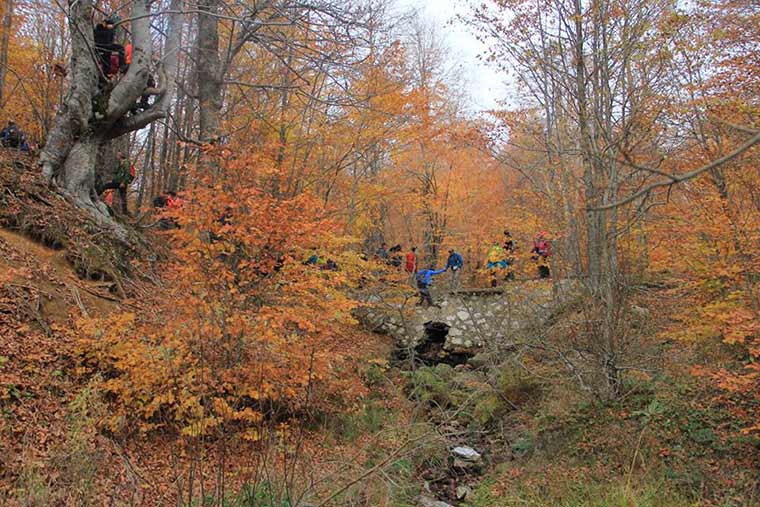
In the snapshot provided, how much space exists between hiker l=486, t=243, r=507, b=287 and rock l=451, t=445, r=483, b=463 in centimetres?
589

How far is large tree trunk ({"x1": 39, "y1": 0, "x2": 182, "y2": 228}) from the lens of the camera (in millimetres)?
7875

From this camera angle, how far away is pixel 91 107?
816 centimetres

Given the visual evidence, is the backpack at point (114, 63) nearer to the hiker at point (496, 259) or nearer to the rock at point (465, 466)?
the rock at point (465, 466)

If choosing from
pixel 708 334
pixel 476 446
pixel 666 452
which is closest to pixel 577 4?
pixel 708 334

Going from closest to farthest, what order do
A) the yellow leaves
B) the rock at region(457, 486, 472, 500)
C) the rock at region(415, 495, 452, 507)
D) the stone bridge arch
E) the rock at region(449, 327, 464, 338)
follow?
the yellow leaves
the rock at region(415, 495, 452, 507)
the rock at region(457, 486, 472, 500)
the stone bridge arch
the rock at region(449, 327, 464, 338)

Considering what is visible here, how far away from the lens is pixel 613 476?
5.45 metres

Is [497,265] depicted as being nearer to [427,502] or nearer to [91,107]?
[427,502]

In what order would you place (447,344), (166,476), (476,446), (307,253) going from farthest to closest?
(447,344) → (476,446) → (307,253) → (166,476)

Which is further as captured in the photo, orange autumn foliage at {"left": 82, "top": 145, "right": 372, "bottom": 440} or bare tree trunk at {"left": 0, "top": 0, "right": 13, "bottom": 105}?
bare tree trunk at {"left": 0, "top": 0, "right": 13, "bottom": 105}

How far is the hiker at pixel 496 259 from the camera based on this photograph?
12.3m

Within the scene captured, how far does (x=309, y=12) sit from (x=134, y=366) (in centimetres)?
636

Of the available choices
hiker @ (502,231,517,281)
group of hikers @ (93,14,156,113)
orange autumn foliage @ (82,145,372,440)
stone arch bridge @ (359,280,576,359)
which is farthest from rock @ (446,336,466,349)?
group of hikers @ (93,14,156,113)

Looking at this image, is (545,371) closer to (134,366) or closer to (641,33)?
(641,33)

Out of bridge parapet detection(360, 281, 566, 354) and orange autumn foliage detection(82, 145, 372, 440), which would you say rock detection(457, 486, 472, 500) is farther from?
bridge parapet detection(360, 281, 566, 354)
